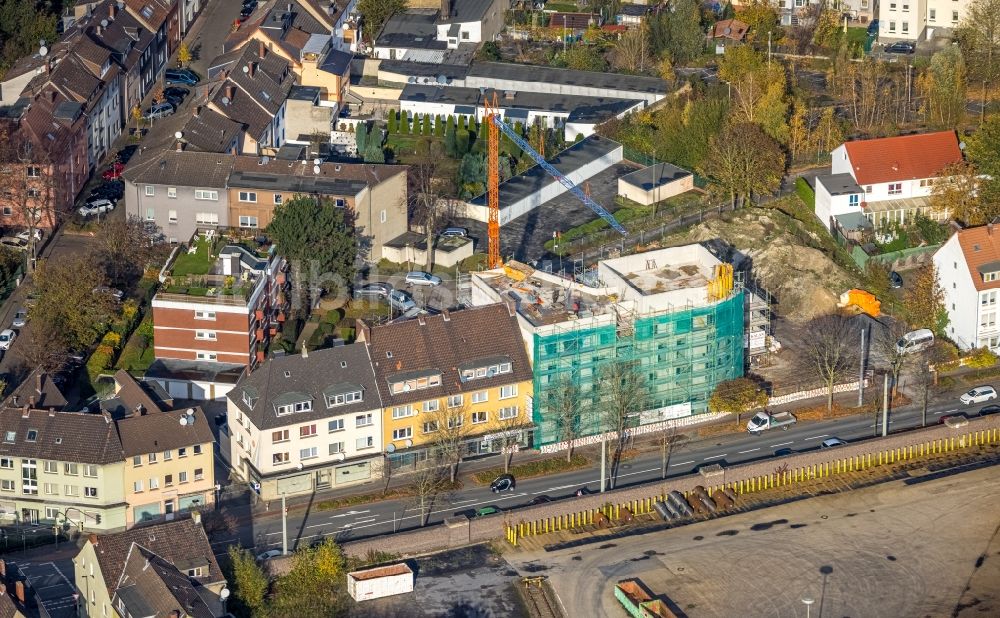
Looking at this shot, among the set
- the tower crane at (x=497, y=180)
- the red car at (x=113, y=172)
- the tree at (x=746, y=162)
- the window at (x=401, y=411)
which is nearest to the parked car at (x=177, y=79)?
the red car at (x=113, y=172)

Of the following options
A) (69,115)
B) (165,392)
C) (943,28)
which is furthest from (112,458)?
(943,28)

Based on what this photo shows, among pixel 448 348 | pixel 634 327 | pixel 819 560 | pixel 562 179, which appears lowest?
pixel 819 560

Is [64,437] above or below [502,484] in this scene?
above

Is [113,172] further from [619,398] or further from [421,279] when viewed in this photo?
[619,398]

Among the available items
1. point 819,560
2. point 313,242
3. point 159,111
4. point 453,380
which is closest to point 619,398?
point 453,380

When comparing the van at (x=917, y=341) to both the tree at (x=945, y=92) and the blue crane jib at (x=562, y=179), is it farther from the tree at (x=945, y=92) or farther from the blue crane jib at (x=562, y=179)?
the tree at (x=945, y=92)

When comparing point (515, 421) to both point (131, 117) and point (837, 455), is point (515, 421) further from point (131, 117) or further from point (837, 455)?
point (131, 117)

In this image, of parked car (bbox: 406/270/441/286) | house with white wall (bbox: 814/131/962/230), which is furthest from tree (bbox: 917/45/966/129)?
parked car (bbox: 406/270/441/286)
